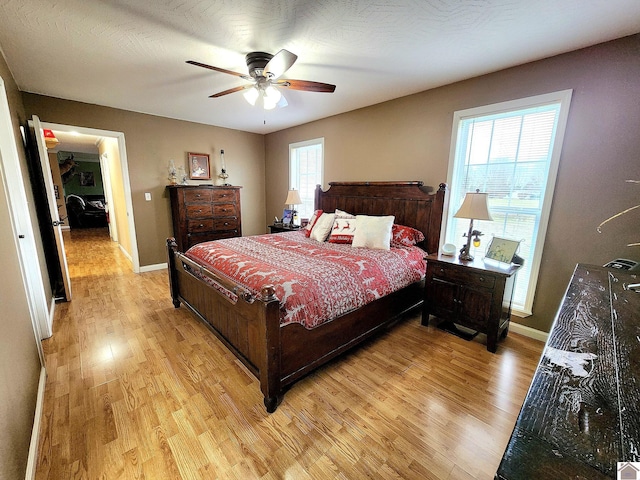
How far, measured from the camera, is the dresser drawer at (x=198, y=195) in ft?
13.8

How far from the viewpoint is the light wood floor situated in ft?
4.44

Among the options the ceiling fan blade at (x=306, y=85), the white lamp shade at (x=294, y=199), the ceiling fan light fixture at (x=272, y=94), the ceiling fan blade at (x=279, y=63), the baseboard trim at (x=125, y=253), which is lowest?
the baseboard trim at (x=125, y=253)

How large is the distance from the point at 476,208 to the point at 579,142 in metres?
0.90

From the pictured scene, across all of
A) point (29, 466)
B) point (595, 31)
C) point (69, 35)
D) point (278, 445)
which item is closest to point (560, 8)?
point (595, 31)

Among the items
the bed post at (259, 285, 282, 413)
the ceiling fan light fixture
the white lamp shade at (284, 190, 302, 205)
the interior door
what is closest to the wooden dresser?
the white lamp shade at (284, 190, 302, 205)

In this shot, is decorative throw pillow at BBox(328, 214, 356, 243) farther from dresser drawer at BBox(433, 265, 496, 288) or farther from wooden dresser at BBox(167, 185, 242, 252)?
wooden dresser at BBox(167, 185, 242, 252)

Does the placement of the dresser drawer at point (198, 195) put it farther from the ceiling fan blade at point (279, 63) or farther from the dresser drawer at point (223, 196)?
the ceiling fan blade at point (279, 63)

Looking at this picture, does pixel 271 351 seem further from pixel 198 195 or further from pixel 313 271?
pixel 198 195

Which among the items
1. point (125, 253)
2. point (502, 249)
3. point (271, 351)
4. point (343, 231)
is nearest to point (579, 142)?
point (502, 249)

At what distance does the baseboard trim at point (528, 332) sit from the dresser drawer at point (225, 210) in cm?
421

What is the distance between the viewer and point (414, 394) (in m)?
1.82

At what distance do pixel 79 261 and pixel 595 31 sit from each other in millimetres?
7210

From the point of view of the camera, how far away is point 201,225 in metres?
4.43

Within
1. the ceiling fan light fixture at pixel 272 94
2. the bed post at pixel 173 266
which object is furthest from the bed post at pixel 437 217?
the bed post at pixel 173 266
